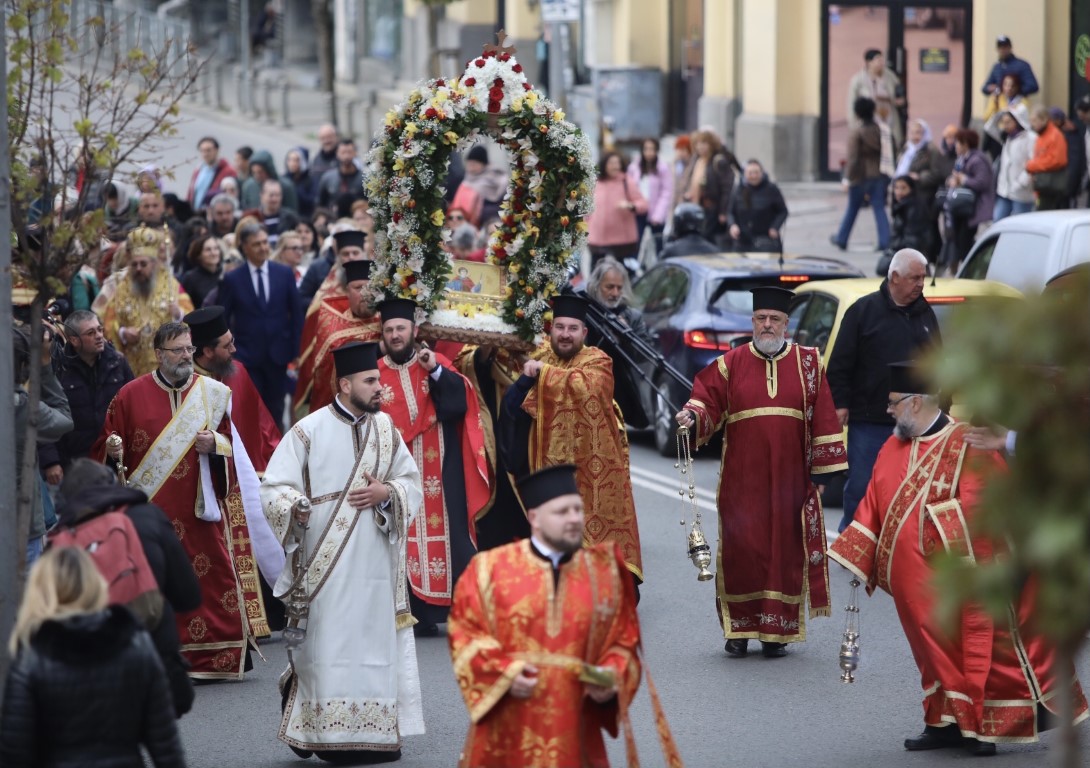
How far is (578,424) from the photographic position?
35.8ft

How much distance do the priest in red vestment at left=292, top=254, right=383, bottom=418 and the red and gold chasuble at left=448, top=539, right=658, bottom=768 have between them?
18.3ft

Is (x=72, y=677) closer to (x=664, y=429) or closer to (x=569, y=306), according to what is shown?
(x=569, y=306)

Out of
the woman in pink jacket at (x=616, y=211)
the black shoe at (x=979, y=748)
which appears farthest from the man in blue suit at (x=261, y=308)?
the black shoe at (x=979, y=748)

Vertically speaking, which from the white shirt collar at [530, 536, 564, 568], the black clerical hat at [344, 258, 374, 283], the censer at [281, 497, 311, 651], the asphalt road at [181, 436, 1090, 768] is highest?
the black clerical hat at [344, 258, 374, 283]

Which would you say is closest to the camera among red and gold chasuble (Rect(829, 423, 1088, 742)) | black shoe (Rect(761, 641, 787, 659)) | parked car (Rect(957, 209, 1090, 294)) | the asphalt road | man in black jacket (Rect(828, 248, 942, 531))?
red and gold chasuble (Rect(829, 423, 1088, 742))

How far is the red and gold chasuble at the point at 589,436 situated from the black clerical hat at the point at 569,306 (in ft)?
0.76

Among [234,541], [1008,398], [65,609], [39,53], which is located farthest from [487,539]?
[1008,398]

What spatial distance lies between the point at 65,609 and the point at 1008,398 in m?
3.00

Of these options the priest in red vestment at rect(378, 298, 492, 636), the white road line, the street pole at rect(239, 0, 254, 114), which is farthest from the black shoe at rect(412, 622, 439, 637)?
the street pole at rect(239, 0, 254, 114)

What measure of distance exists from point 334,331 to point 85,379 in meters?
1.78

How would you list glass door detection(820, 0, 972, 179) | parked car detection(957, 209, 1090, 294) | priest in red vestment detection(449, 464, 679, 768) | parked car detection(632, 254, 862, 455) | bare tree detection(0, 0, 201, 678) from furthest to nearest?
1. glass door detection(820, 0, 972, 179)
2. parked car detection(632, 254, 862, 455)
3. parked car detection(957, 209, 1090, 294)
4. bare tree detection(0, 0, 201, 678)
5. priest in red vestment detection(449, 464, 679, 768)

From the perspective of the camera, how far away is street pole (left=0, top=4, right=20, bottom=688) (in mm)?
7359

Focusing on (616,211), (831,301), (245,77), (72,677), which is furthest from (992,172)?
(245,77)

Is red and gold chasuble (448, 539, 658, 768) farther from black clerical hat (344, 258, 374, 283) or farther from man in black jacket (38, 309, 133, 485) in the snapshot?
black clerical hat (344, 258, 374, 283)
